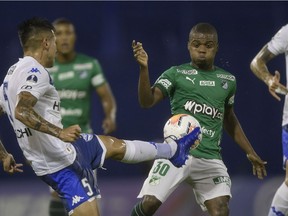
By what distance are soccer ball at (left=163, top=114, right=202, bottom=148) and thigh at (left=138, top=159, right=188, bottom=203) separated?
28 centimetres

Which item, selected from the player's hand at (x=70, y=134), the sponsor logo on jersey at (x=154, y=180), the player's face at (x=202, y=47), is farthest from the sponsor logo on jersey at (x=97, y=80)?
the player's hand at (x=70, y=134)

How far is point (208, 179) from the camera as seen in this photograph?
7742 millimetres

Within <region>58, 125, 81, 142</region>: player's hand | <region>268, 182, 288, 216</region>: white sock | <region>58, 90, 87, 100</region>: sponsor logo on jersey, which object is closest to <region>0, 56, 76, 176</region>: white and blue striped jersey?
<region>58, 125, 81, 142</region>: player's hand

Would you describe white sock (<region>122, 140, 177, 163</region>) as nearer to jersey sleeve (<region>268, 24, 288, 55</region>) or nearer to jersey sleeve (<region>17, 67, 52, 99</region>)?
jersey sleeve (<region>17, 67, 52, 99</region>)

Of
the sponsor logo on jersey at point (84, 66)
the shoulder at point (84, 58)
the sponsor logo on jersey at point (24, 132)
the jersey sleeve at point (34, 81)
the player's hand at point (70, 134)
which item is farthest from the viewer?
the shoulder at point (84, 58)

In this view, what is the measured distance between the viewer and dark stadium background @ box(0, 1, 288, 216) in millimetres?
11078

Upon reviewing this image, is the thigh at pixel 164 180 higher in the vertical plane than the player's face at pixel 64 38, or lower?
lower

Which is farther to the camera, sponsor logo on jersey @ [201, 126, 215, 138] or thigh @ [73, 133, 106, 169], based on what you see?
sponsor logo on jersey @ [201, 126, 215, 138]

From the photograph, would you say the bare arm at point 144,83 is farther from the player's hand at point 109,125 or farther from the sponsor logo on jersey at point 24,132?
the player's hand at point 109,125

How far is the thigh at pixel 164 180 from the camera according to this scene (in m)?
7.63

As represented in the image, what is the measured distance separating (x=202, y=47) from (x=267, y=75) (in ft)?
1.89

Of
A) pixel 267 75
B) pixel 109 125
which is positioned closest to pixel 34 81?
pixel 267 75

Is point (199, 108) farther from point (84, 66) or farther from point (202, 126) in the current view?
point (84, 66)

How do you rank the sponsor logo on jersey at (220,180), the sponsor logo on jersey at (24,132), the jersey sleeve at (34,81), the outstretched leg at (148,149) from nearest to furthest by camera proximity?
the jersey sleeve at (34,81)
the sponsor logo on jersey at (24,132)
the outstretched leg at (148,149)
the sponsor logo on jersey at (220,180)
